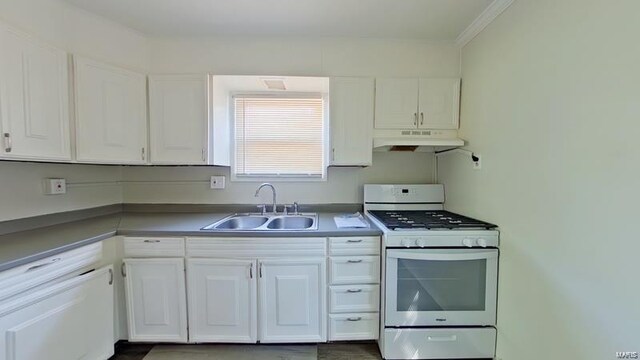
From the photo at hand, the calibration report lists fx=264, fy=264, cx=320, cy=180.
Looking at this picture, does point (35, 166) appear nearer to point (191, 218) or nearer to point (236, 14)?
point (191, 218)

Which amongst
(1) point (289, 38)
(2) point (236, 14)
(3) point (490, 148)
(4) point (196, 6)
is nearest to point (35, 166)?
(4) point (196, 6)

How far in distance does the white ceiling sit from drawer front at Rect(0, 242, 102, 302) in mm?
1618

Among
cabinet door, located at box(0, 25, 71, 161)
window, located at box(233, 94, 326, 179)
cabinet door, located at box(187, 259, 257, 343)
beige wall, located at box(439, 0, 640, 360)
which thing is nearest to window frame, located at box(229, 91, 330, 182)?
window, located at box(233, 94, 326, 179)

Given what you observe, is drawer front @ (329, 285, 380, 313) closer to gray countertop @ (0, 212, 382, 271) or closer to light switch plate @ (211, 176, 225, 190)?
gray countertop @ (0, 212, 382, 271)

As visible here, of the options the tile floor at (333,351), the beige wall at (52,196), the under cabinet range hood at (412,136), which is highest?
the under cabinet range hood at (412,136)

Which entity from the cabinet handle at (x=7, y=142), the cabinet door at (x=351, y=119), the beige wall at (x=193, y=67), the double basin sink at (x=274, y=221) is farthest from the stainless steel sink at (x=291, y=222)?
the cabinet handle at (x=7, y=142)

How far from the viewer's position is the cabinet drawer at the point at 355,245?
184 cm

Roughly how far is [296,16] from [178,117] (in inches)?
47.4

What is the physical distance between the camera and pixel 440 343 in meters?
1.73

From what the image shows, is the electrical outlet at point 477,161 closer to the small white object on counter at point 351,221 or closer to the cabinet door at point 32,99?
the small white object on counter at point 351,221

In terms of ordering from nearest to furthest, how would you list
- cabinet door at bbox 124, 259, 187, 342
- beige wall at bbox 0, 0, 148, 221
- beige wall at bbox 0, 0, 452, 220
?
1. beige wall at bbox 0, 0, 148, 221
2. beige wall at bbox 0, 0, 452, 220
3. cabinet door at bbox 124, 259, 187, 342

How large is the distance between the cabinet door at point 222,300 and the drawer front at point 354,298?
0.56 metres

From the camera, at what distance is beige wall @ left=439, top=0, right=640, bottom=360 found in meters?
1.01

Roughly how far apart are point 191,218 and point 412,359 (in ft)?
6.39
